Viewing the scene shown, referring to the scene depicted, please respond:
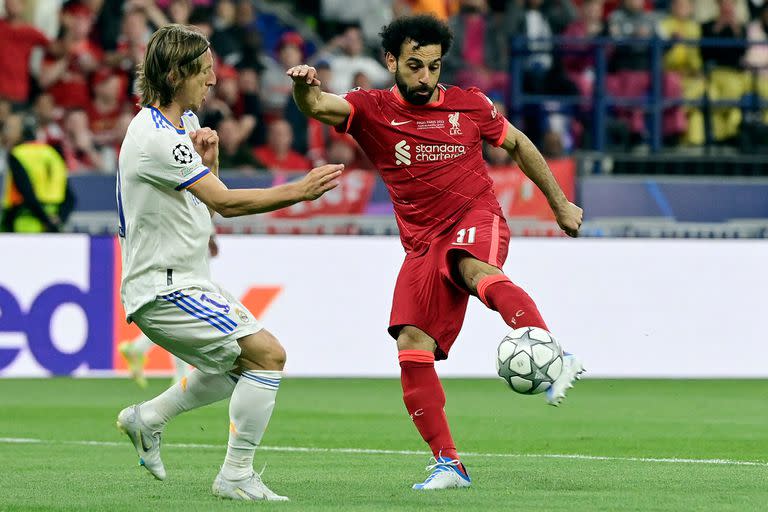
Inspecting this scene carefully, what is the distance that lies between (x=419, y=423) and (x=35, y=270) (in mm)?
7612

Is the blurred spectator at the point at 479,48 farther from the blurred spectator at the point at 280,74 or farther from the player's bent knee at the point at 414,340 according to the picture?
the player's bent knee at the point at 414,340

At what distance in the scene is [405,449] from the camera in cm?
914

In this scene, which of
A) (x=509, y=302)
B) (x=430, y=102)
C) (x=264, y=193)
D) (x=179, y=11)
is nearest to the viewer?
(x=264, y=193)

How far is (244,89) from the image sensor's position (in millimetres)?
17547

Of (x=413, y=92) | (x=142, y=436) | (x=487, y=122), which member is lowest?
(x=142, y=436)

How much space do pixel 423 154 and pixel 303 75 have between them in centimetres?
81

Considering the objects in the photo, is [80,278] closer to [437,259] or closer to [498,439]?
[498,439]

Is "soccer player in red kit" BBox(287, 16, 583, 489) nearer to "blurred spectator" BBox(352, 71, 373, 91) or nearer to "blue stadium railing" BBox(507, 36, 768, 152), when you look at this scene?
"blurred spectator" BBox(352, 71, 373, 91)

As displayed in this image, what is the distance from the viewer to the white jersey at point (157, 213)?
21.2ft

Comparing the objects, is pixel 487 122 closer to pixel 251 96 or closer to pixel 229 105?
pixel 229 105

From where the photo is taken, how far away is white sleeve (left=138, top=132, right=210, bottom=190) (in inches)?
252

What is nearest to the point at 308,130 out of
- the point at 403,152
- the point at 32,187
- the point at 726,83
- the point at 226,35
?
the point at 226,35

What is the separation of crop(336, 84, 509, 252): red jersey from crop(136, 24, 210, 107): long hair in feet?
3.74

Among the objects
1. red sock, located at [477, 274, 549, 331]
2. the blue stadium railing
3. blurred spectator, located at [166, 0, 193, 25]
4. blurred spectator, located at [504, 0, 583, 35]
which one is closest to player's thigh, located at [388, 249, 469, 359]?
red sock, located at [477, 274, 549, 331]
